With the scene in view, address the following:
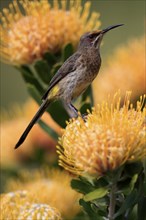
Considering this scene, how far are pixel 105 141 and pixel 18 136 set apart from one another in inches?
88.8

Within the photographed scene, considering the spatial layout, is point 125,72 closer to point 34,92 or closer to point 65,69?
point 65,69

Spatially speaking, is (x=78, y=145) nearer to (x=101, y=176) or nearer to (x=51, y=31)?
(x=101, y=176)

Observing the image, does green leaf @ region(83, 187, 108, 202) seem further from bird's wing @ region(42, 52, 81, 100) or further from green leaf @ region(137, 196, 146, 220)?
bird's wing @ region(42, 52, 81, 100)

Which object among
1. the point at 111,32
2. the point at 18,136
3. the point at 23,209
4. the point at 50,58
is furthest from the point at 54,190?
the point at 111,32

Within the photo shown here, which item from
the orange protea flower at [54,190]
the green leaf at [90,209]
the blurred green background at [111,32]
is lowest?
→ the blurred green background at [111,32]

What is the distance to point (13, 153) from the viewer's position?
515cm

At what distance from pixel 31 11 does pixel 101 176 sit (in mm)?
1444

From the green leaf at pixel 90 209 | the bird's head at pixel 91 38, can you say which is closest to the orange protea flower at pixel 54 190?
the green leaf at pixel 90 209

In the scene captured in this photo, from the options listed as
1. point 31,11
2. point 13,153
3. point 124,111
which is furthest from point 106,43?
point 124,111

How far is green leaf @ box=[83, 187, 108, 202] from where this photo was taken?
288cm

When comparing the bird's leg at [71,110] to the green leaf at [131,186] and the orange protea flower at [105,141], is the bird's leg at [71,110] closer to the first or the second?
the orange protea flower at [105,141]

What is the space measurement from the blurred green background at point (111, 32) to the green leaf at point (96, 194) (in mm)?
4434

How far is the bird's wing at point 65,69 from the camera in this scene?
12.7ft

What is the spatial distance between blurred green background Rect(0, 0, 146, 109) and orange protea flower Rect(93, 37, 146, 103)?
98.3 inches
